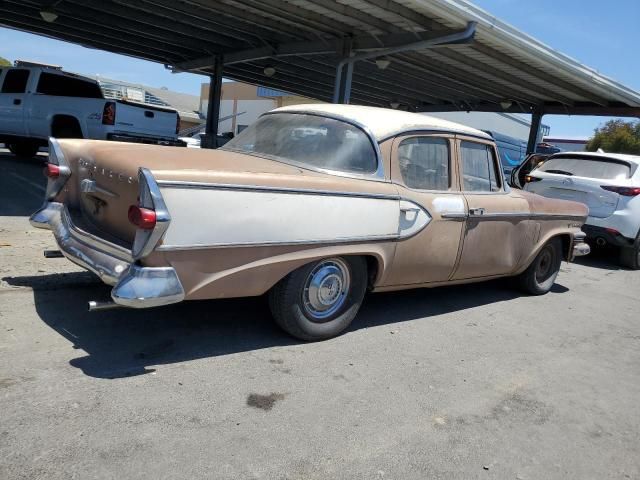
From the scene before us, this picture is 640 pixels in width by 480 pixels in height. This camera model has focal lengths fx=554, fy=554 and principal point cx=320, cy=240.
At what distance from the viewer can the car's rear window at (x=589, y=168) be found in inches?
337

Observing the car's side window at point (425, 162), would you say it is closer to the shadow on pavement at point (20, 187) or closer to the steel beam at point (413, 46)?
the shadow on pavement at point (20, 187)

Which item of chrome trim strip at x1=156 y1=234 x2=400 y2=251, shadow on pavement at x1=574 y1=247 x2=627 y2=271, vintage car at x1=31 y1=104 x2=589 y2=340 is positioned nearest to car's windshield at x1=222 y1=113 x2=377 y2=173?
vintage car at x1=31 y1=104 x2=589 y2=340

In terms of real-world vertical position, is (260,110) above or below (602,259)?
above

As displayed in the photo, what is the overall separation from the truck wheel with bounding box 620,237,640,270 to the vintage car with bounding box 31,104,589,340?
429 cm

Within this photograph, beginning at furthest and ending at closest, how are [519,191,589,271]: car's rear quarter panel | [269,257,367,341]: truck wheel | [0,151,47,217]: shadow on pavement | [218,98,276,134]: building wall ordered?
1. [218,98,276,134]: building wall
2. [0,151,47,217]: shadow on pavement
3. [519,191,589,271]: car's rear quarter panel
4. [269,257,367,341]: truck wheel

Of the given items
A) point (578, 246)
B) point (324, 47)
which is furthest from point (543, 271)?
point (324, 47)

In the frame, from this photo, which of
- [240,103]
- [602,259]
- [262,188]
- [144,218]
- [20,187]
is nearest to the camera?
[144,218]

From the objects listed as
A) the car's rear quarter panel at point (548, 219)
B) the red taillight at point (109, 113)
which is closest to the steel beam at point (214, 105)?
the red taillight at point (109, 113)

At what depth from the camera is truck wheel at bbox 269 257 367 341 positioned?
12.6 feet

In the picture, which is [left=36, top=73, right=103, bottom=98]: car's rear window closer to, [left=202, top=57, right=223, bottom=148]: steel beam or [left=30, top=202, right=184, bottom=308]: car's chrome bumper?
[left=202, top=57, right=223, bottom=148]: steel beam

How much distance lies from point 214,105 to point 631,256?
13621 mm

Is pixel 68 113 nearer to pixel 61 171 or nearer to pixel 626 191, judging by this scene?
pixel 61 171

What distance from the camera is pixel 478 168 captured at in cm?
518

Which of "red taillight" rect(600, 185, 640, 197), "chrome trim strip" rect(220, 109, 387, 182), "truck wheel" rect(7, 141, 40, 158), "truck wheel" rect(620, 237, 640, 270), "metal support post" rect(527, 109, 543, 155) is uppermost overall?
"metal support post" rect(527, 109, 543, 155)
